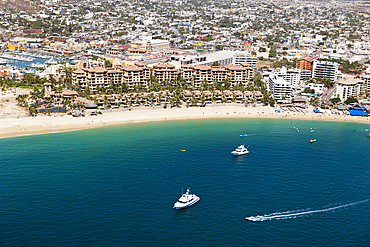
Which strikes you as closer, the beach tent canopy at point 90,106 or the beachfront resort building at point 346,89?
the beach tent canopy at point 90,106

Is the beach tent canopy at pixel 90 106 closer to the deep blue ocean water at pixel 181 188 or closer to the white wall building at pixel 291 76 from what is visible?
the deep blue ocean water at pixel 181 188

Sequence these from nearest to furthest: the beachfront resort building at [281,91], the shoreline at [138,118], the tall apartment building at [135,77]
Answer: the shoreline at [138,118] < the beachfront resort building at [281,91] < the tall apartment building at [135,77]

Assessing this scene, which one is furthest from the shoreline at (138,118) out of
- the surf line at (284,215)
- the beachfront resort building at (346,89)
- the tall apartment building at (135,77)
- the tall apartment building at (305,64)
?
the tall apartment building at (305,64)

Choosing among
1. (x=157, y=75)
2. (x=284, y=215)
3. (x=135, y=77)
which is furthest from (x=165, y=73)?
(x=284, y=215)

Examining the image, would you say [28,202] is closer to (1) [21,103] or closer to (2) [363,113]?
(1) [21,103]

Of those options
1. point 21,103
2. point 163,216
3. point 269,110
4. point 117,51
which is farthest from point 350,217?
point 117,51

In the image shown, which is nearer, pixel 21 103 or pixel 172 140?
pixel 172 140
